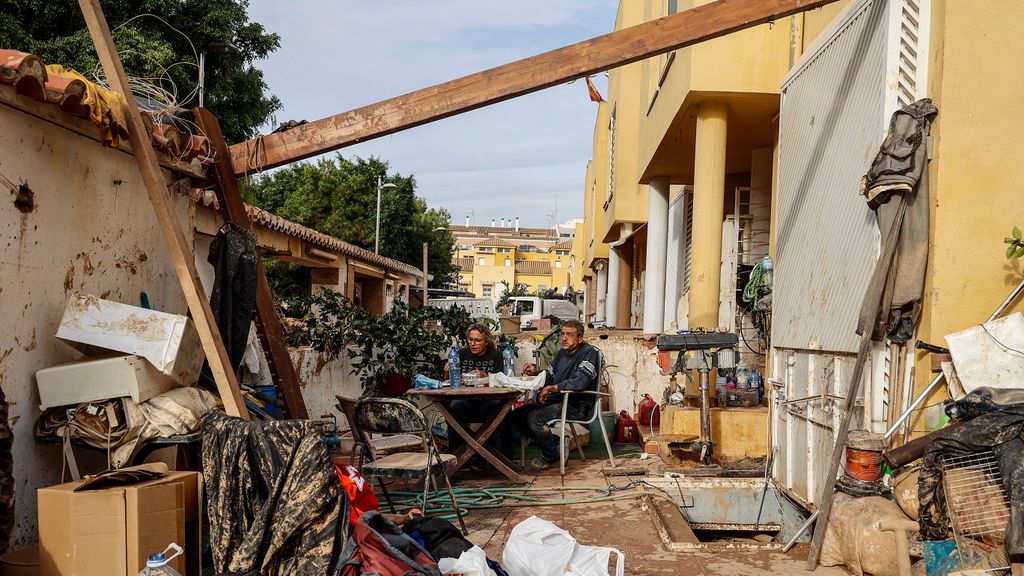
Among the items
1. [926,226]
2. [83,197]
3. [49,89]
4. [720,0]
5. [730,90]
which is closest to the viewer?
[49,89]

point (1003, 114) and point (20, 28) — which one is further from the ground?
point (20, 28)

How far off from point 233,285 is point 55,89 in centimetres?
184

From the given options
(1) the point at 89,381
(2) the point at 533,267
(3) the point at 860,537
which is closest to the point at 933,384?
(3) the point at 860,537

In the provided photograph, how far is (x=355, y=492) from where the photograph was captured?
3.96 m

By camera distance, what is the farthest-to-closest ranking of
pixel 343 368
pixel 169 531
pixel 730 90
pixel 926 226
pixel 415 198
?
pixel 415 198 → pixel 343 368 → pixel 730 90 → pixel 926 226 → pixel 169 531

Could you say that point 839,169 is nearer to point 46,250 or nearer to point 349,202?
point 46,250

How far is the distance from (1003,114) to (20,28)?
16849 millimetres

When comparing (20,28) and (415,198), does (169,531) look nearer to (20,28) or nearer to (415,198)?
(20,28)

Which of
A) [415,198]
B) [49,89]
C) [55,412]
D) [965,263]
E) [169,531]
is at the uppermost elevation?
[415,198]

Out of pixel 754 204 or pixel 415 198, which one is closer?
pixel 754 204

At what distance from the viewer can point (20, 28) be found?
14852mm

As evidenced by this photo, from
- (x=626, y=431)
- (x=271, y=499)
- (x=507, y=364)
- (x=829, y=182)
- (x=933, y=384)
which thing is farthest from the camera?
(x=626, y=431)

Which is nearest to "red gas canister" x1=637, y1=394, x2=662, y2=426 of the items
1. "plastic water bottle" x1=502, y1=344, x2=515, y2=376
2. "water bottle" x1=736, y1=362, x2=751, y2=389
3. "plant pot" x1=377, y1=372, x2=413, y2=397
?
"water bottle" x1=736, y1=362, x2=751, y2=389

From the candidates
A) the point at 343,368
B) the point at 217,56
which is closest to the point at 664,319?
the point at 343,368
